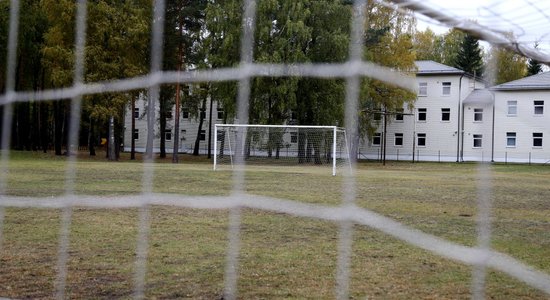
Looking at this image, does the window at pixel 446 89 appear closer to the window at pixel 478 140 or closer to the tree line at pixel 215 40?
the tree line at pixel 215 40

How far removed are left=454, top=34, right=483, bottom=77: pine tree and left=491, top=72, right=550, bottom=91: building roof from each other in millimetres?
61

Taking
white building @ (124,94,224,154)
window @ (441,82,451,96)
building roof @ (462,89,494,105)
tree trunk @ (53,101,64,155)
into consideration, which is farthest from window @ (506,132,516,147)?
tree trunk @ (53,101,64,155)

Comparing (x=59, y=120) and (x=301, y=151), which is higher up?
(x=59, y=120)

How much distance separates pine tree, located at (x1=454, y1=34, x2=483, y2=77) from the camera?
150 centimetres

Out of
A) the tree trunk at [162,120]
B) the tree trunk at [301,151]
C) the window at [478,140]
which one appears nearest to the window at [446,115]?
the window at [478,140]

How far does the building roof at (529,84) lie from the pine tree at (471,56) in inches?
2.4

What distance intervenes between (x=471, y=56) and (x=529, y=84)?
240 mm

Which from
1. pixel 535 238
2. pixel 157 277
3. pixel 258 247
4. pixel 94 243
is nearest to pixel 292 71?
pixel 157 277

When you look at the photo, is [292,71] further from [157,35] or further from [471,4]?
[471,4]

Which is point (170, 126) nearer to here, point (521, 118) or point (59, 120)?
point (59, 120)

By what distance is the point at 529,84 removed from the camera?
4.98 ft

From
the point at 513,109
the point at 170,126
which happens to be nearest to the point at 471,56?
the point at 513,109

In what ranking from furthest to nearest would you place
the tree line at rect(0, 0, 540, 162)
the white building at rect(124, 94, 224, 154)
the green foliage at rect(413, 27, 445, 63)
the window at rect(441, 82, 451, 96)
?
1. the white building at rect(124, 94, 224, 154)
2. the tree line at rect(0, 0, 540, 162)
3. the window at rect(441, 82, 451, 96)
4. the green foliage at rect(413, 27, 445, 63)

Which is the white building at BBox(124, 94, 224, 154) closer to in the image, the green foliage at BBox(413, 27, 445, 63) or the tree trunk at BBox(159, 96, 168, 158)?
the tree trunk at BBox(159, 96, 168, 158)
